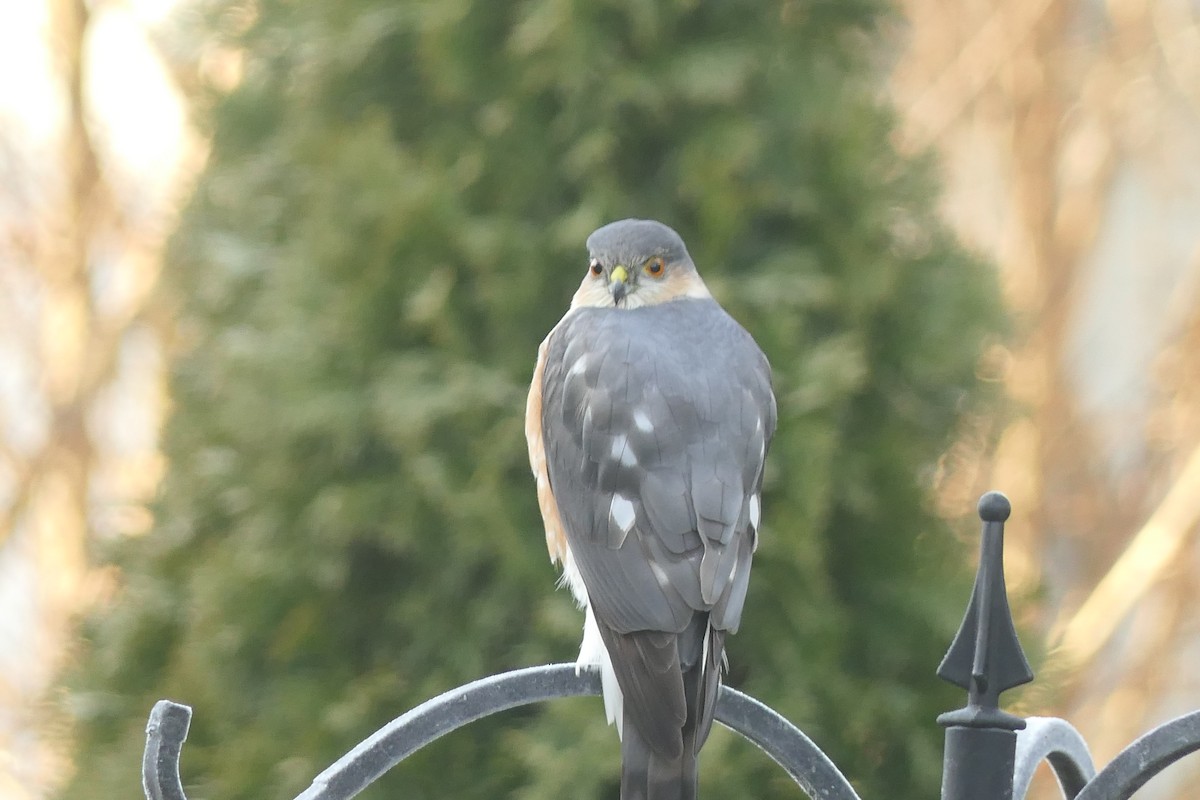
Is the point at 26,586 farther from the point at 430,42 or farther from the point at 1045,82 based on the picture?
the point at 1045,82

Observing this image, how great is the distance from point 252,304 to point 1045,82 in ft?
14.5

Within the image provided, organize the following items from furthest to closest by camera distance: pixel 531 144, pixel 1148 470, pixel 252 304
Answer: pixel 1148 470
pixel 252 304
pixel 531 144

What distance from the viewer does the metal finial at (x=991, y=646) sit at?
1.41 meters

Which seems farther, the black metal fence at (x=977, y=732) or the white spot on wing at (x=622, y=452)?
the white spot on wing at (x=622, y=452)

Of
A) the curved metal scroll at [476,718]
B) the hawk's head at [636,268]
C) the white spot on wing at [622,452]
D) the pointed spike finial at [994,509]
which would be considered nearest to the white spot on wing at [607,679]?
the curved metal scroll at [476,718]

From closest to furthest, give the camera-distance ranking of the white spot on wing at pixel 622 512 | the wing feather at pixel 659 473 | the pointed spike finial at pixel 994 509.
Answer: the pointed spike finial at pixel 994 509
the wing feather at pixel 659 473
the white spot on wing at pixel 622 512

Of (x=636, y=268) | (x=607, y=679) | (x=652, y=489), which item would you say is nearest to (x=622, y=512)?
(x=652, y=489)

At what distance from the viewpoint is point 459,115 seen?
3.01 meters

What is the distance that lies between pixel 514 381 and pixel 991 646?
1504 mm

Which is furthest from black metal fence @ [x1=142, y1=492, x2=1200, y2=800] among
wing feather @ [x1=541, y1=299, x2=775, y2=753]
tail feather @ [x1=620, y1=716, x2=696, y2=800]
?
wing feather @ [x1=541, y1=299, x2=775, y2=753]

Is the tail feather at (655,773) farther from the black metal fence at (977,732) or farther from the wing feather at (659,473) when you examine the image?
the black metal fence at (977,732)

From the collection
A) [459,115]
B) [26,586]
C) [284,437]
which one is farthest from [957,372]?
[26,586]

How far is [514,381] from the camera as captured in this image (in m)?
2.79

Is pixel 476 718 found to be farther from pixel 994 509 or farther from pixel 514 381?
pixel 514 381
